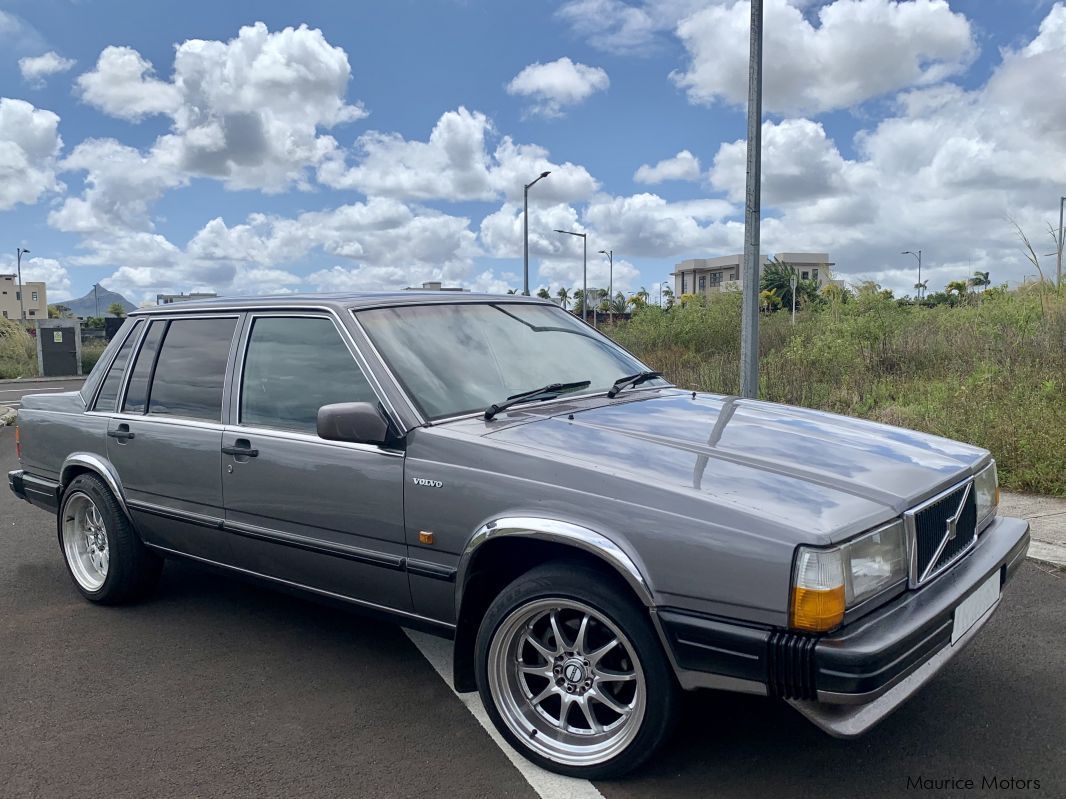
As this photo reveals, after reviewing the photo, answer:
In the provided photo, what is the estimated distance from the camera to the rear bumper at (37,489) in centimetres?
519

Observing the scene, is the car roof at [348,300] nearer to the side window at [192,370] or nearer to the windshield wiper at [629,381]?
the side window at [192,370]

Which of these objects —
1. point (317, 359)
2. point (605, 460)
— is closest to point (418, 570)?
point (605, 460)

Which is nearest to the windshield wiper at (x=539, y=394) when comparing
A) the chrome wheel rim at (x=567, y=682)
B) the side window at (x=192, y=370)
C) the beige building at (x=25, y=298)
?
the chrome wheel rim at (x=567, y=682)

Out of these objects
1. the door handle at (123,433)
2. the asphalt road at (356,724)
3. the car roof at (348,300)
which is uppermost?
the car roof at (348,300)

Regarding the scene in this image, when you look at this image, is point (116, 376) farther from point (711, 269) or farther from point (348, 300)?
point (711, 269)

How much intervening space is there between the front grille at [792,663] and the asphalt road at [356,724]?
570 mm

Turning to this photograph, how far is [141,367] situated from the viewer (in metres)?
4.80

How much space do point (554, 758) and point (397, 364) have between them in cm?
163

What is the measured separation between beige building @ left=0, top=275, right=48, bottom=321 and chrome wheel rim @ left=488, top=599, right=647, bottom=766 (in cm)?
12486

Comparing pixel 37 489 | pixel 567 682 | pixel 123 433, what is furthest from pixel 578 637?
pixel 37 489

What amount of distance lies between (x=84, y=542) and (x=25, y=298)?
12945 centimetres

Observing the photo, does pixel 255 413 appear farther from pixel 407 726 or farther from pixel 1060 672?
pixel 1060 672

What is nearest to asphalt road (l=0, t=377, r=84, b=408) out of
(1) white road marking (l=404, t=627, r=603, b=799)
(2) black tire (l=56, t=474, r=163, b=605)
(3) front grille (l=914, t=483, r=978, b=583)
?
(2) black tire (l=56, t=474, r=163, b=605)

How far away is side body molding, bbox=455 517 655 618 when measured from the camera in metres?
2.68
